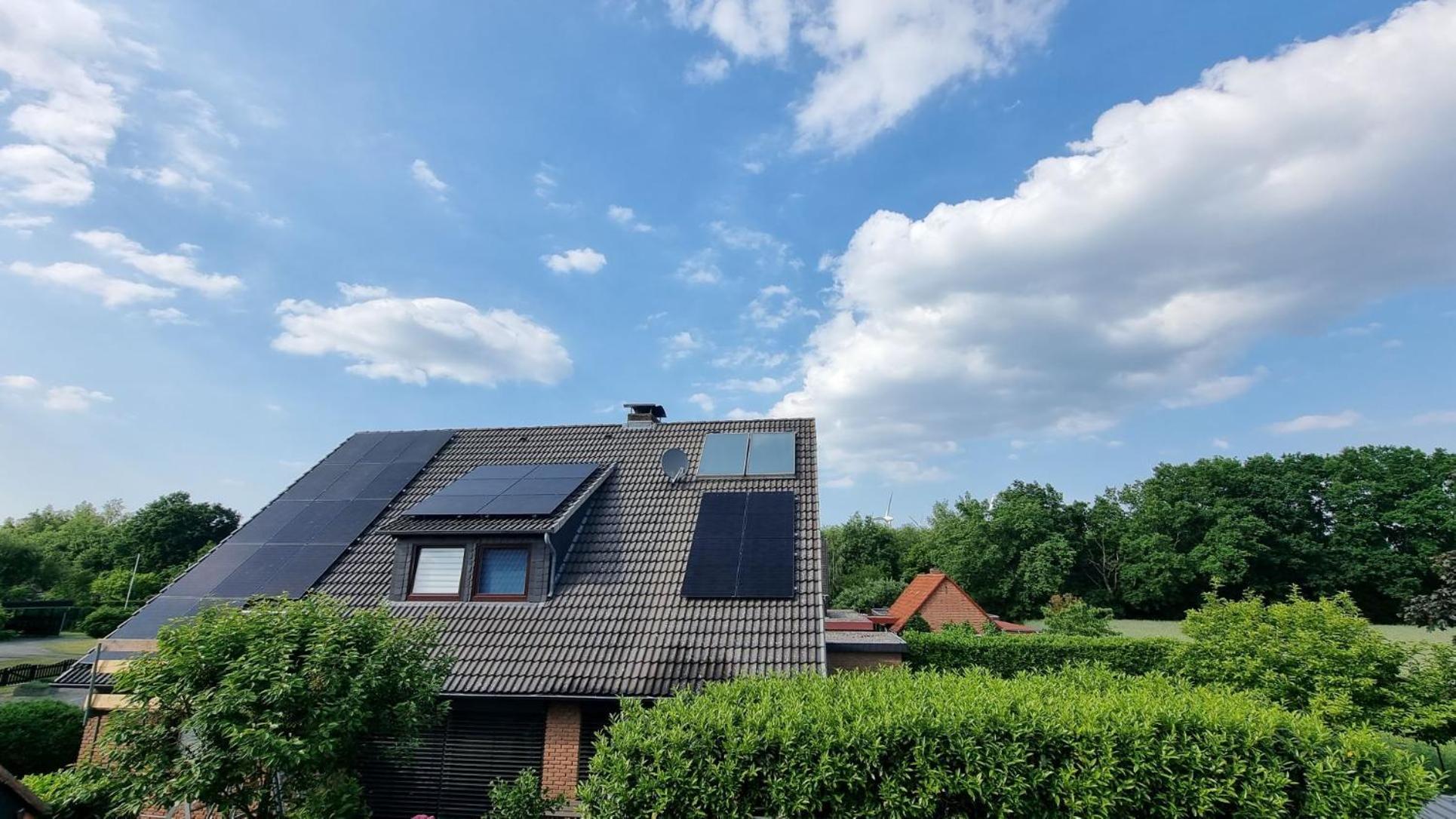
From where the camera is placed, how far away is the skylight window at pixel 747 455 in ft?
47.4

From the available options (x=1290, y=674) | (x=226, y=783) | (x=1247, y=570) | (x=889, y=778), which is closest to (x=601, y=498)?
(x=226, y=783)

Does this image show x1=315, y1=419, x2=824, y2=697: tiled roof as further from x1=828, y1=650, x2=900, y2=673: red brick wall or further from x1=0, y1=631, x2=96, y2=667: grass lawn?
x1=0, y1=631, x2=96, y2=667: grass lawn

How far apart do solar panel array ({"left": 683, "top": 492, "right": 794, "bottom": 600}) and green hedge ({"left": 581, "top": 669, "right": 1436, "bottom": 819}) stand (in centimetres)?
507

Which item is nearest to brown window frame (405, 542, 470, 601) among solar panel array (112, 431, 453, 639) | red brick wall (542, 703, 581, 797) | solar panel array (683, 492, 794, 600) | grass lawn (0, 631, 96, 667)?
solar panel array (112, 431, 453, 639)

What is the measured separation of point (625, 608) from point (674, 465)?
431cm

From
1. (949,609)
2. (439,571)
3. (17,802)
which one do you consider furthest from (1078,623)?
(17,802)

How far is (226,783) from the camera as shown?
22.1 ft

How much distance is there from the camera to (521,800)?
27.4 feet

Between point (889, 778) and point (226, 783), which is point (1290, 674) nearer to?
point (889, 778)

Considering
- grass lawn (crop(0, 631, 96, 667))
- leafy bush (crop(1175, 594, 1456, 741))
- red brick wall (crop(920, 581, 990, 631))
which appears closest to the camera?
leafy bush (crop(1175, 594, 1456, 741))

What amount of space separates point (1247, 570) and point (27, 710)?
59.5 m

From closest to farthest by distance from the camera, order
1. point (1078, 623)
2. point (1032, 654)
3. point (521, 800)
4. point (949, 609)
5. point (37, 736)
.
A: point (521, 800)
point (37, 736)
point (1032, 654)
point (1078, 623)
point (949, 609)

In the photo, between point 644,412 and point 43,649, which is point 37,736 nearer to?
point 644,412

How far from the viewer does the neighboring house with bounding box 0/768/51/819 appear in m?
6.60
